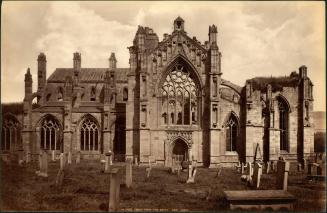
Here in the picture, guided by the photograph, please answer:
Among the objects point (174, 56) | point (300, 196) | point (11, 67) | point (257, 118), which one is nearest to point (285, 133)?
point (257, 118)

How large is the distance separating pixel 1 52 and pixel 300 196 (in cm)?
1309

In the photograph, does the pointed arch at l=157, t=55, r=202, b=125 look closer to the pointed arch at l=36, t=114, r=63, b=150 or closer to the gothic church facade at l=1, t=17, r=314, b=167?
the gothic church facade at l=1, t=17, r=314, b=167

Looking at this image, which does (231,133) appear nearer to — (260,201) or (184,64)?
(184,64)

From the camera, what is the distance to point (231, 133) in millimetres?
32562

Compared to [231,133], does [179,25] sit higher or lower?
higher

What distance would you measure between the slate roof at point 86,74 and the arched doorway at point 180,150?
2474cm

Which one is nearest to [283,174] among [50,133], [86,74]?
[50,133]

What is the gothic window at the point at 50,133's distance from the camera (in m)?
37.6

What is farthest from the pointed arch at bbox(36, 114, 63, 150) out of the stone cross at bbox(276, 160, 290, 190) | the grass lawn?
the stone cross at bbox(276, 160, 290, 190)

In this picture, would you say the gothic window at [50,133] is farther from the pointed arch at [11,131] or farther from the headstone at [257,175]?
the headstone at [257,175]

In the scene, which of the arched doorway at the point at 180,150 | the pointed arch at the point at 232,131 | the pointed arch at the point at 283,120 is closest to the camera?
the arched doorway at the point at 180,150

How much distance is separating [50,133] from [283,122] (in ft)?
76.7

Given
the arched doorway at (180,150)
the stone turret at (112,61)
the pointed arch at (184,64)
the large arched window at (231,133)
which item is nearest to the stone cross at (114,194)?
the arched doorway at (180,150)

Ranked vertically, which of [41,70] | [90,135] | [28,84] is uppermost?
[41,70]
